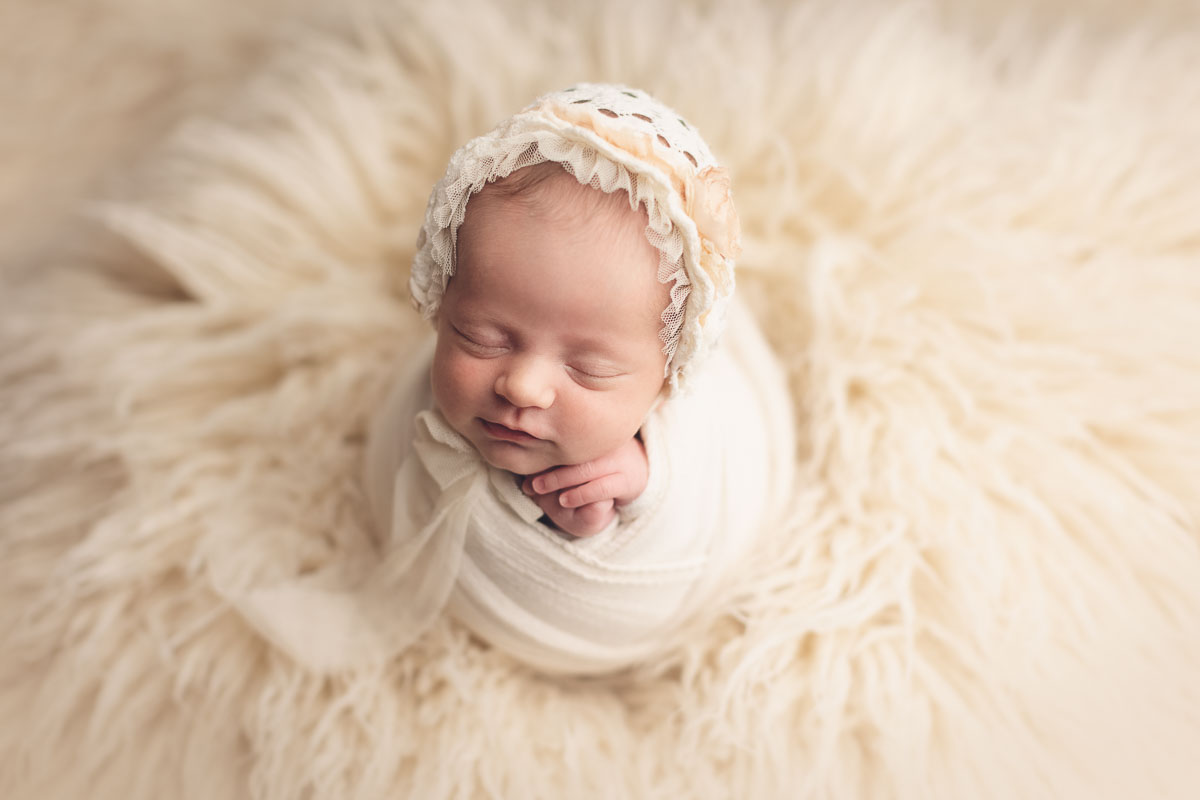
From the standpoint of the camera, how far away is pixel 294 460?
2.96ft

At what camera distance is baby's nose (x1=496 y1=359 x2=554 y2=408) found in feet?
2.01

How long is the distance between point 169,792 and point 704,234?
620 mm

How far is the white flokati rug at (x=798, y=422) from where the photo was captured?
0.79 metres

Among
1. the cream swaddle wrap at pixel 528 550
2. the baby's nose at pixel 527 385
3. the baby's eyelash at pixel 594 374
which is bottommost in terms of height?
the cream swaddle wrap at pixel 528 550

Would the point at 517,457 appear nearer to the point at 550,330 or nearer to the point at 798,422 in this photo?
the point at 550,330

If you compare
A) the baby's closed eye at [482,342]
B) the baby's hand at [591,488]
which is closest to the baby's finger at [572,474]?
the baby's hand at [591,488]

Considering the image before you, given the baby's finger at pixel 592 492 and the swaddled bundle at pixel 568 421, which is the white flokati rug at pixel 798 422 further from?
the baby's finger at pixel 592 492

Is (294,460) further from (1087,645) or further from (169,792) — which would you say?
(1087,645)

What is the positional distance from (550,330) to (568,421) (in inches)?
2.6

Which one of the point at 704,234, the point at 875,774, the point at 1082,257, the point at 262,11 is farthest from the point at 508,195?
the point at 262,11

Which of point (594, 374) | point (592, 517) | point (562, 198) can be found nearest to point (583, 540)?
point (592, 517)

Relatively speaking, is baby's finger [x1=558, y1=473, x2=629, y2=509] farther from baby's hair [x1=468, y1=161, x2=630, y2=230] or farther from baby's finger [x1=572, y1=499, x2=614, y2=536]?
baby's hair [x1=468, y1=161, x2=630, y2=230]

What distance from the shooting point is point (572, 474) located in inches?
27.1

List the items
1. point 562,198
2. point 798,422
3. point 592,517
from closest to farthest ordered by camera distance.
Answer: point 562,198 → point 592,517 → point 798,422
